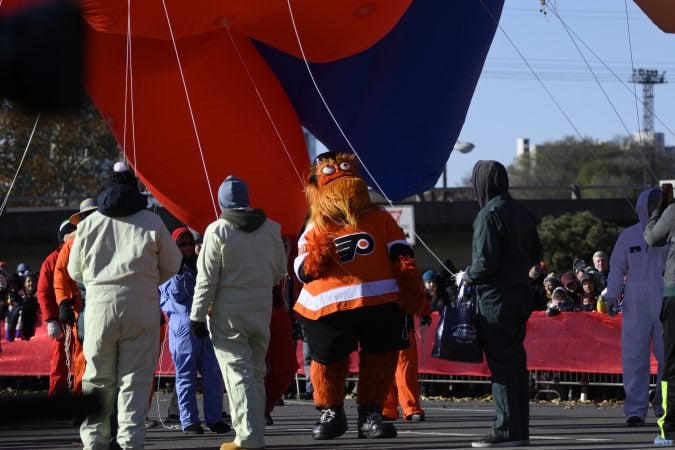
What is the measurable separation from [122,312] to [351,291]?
1713 mm

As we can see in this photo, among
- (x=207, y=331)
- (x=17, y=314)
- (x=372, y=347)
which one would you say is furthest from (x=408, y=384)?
(x=17, y=314)

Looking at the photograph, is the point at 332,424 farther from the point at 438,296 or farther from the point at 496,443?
the point at 438,296

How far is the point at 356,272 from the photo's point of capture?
792cm

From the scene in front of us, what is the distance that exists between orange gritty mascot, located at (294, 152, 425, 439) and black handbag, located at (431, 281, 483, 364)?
23 cm

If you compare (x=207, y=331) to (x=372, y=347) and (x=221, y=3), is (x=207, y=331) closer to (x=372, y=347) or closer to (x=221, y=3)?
(x=372, y=347)

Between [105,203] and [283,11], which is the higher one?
[283,11]

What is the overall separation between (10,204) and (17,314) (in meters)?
30.0

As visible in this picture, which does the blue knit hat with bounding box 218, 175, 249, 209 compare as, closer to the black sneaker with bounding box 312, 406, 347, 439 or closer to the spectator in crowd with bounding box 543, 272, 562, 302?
the black sneaker with bounding box 312, 406, 347, 439

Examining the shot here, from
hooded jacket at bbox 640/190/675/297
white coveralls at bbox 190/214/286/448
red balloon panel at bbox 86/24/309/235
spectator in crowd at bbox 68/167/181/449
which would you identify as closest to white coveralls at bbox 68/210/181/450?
spectator in crowd at bbox 68/167/181/449

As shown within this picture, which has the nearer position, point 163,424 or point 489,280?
point 489,280

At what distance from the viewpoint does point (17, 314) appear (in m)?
15.8

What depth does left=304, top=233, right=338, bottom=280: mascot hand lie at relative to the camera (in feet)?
25.9

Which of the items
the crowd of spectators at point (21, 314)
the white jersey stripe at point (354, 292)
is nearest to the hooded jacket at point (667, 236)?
the white jersey stripe at point (354, 292)

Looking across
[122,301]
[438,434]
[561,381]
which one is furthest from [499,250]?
[561,381]
